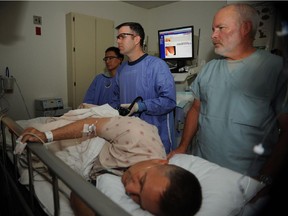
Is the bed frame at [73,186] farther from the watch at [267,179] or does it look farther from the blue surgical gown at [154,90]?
the blue surgical gown at [154,90]

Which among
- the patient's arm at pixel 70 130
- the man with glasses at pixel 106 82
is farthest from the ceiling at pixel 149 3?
the patient's arm at pixel 70 130

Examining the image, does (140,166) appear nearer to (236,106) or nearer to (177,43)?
(236,106)

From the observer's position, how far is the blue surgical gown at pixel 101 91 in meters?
2.43

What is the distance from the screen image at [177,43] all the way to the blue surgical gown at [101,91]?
2.74ft

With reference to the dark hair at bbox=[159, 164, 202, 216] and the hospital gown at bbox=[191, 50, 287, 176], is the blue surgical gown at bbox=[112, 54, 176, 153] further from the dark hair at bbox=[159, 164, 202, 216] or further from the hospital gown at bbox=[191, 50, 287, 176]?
the dark hair at bbox=[159, 164, 202, 216]

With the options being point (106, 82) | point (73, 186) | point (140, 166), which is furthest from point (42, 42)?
point (73, 186)

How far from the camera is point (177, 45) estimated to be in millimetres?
2693

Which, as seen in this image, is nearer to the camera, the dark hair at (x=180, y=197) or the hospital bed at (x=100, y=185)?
the hospital bed at (x=100, y=185)

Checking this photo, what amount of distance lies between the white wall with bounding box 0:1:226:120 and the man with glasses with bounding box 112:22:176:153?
1651mm

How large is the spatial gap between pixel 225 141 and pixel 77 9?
292cm

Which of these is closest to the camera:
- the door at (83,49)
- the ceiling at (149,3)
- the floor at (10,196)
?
the floor at (10,196)

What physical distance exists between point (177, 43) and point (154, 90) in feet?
4.08

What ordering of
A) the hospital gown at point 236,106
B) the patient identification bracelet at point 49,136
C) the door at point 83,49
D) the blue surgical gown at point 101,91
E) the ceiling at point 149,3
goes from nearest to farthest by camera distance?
1. the hospital gown at point 236,106
2. the patient identification bracelet at point 49,136
3. the blue surgical gown at point 101,91
4. the door at point 83,49
5. the ceiling at point 149,3

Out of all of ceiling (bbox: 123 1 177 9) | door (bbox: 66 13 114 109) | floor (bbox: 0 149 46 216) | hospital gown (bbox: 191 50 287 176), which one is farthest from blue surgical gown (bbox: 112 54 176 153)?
ceiling (bbox: 123 1 177 9)
